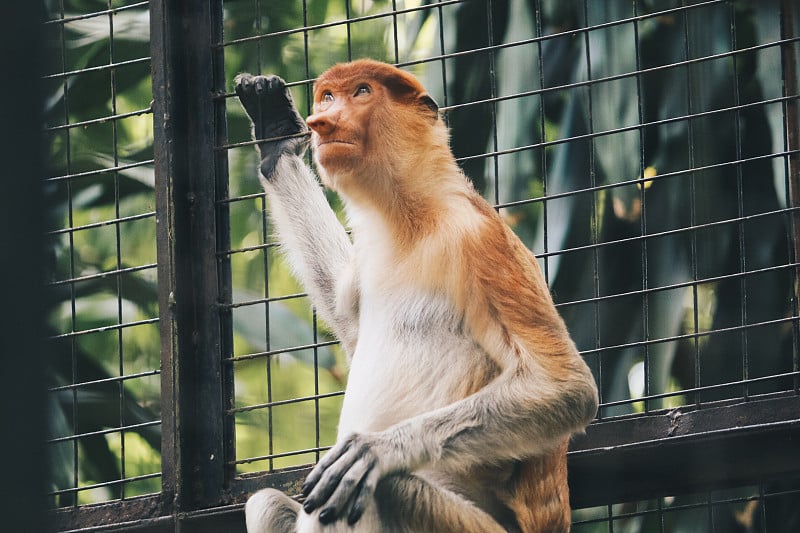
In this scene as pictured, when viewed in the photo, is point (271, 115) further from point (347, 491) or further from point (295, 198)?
point (347, 491)

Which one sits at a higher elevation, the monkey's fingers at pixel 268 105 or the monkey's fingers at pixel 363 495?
the monkey's fingers at pixel 268 105

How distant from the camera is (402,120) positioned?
447cm

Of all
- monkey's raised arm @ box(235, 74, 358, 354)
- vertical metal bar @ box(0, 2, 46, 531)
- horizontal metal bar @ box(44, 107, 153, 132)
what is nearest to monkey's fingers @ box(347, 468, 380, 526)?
monkey's raised arm @ box(235, 74, 358, 354)

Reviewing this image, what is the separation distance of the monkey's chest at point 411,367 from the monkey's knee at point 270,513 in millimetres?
319

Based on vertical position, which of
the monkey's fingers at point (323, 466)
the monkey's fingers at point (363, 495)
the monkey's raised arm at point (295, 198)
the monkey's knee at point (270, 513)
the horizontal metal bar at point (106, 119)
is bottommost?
the monkey's knee at point (270, 513)

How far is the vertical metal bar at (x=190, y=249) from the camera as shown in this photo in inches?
175

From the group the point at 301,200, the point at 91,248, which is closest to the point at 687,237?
the point at 301,200

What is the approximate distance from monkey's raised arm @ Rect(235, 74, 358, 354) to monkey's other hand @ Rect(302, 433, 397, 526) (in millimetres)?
1109

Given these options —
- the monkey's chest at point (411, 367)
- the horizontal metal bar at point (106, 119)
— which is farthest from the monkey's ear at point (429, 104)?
the horizontal metal bar at point (106, 119)

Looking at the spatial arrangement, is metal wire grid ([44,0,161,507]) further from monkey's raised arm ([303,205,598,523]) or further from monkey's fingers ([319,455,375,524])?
monkey's fingers ([319,455,375,524])

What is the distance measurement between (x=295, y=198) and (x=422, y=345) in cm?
105

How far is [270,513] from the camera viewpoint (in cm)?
410

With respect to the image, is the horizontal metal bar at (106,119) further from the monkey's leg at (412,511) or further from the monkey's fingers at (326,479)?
the monkey's leg at (412,511)

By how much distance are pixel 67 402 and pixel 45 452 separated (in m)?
7.45
